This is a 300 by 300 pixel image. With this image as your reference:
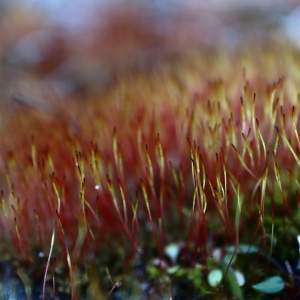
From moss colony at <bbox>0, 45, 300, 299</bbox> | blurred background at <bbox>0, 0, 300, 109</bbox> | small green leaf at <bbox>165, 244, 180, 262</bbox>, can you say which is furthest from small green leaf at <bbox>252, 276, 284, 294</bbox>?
blurred background at <bbox>0, 0, 300, 109</bbox>

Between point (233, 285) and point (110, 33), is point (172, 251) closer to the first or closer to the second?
point (233, 285)

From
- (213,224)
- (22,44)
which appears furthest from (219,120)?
(22,44)

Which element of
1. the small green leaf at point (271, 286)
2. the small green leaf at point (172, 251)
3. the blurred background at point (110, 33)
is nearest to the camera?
the small green leaf at point (271, 286)

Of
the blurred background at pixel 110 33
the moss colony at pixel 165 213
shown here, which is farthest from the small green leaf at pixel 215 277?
the blurred background at pixel 110 33

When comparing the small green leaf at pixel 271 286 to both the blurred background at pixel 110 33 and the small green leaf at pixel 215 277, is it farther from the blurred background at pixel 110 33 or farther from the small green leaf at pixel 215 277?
the blurred background at pixel 110 33

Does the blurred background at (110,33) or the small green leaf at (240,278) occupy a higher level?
the blurred background at (110,33)

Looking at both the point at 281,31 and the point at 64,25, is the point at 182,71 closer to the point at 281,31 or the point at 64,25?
the point at 281,31

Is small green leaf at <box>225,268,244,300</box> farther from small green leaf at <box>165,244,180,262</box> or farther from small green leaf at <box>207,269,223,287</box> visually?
small green leaf at <box>165,244,180,262</box>
